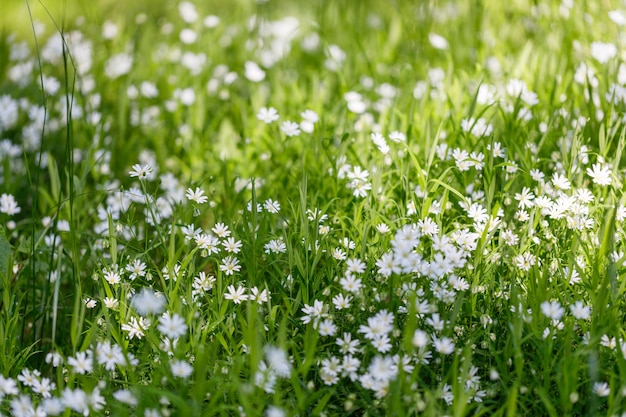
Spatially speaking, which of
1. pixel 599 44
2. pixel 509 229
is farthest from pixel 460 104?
pixel 509 229

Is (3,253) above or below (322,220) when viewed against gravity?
below

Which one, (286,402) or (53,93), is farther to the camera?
(53,93)

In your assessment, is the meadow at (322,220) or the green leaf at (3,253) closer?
the meadow at (322,220)

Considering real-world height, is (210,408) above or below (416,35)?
below

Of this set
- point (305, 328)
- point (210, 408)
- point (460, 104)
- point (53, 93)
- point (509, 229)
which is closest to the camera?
point (210, 408)

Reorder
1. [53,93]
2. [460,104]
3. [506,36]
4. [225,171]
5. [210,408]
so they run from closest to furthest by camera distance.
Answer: [210,408] < [225,171] < [460,104] < [53,93] < [506,36]

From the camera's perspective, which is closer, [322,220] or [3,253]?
[3,253]

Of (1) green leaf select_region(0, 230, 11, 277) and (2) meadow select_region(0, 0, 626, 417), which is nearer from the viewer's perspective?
(2) meadow select_region(0, 0, 626, 417)

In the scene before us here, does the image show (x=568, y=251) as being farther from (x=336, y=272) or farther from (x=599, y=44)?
(x=599, y=44)
